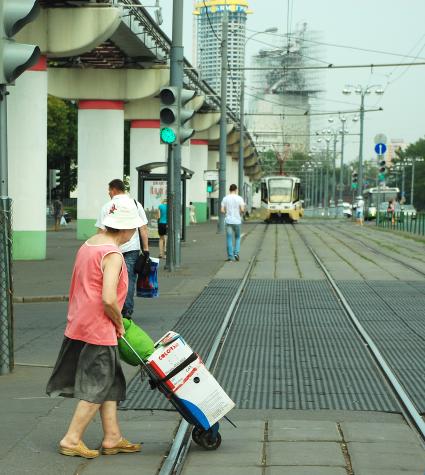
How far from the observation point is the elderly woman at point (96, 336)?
6.71 metres

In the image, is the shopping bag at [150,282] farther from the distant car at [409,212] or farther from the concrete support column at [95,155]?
the distant car at [409,212]

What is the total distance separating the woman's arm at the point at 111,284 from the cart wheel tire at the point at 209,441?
92 centimetres

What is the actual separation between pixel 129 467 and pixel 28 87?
19200mm

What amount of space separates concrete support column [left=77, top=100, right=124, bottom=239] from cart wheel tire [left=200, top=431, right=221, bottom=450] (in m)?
29.1

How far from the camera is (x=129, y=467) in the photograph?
6.57 meters

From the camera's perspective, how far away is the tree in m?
75.2

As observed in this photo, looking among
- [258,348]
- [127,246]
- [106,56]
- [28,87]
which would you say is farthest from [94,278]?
[106,56]

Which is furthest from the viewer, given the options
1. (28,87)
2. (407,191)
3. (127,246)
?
(407,191)

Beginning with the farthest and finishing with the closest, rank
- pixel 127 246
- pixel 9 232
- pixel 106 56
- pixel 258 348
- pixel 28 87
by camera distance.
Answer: pixel 106 56 → pixel 28 87 → pixel 127 246 → pixel 258 348 → pixel 9 232

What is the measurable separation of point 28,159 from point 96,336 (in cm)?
1876

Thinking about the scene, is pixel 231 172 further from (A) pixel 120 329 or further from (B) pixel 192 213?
(A) pixel 120 329

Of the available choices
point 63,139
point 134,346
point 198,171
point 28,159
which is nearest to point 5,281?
point 134,346

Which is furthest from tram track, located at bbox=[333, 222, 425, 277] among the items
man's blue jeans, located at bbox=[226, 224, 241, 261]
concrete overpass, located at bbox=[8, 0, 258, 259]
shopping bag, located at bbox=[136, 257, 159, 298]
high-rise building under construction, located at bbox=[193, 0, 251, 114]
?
high-rise building under construction, located at bbox=[193, 0, 251, 114]

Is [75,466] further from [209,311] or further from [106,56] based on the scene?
[106,56]
